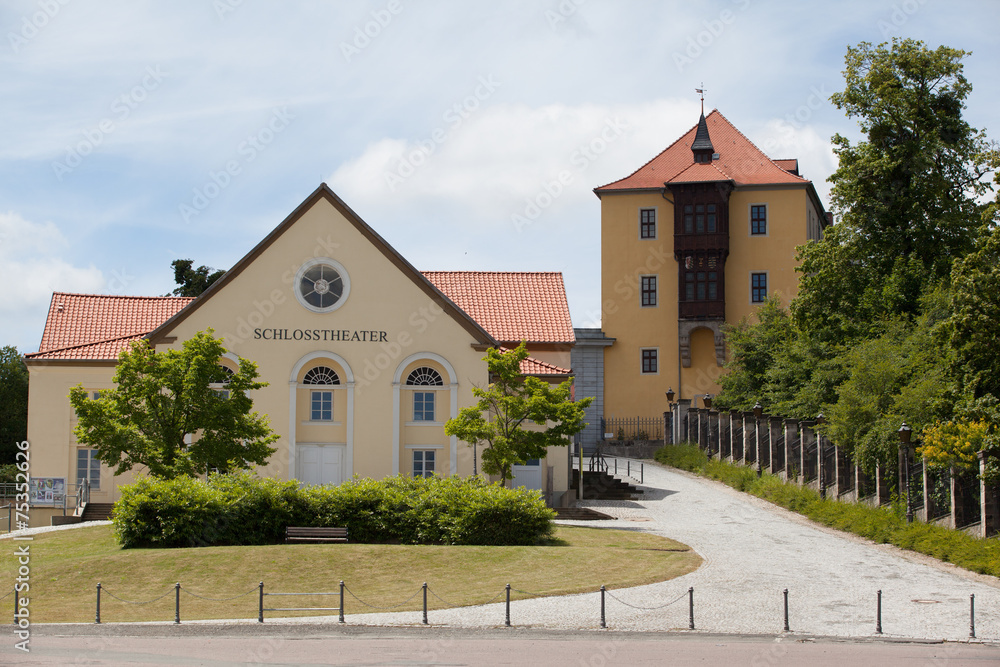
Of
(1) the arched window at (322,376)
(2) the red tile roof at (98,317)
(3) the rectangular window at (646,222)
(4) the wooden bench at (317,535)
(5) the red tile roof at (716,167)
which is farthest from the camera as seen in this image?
(3) the rectangular window at (646,222)

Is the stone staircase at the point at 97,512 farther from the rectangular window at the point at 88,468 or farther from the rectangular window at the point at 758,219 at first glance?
the rectangular window at the point at 758,219

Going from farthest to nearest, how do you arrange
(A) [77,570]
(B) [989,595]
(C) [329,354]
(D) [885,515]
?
(C) [329,354], (D) [885,515], (A) [77,570], (B) [989,595]

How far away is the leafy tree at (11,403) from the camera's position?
65562mm

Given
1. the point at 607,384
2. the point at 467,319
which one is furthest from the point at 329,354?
the point at 607,384

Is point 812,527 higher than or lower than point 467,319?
lower

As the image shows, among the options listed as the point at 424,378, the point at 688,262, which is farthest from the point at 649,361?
the point at 424,378

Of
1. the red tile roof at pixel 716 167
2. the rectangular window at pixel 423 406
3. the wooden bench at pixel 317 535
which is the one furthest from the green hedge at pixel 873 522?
the red tile roof at pixel 716 167

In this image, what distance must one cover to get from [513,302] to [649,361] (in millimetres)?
17488

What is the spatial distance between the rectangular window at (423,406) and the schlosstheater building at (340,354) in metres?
0.03

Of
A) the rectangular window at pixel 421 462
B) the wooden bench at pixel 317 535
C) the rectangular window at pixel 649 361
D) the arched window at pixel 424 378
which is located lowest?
the wooden bench at pixel 317 535

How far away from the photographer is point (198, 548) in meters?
26.0

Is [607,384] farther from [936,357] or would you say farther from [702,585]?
[702,585]

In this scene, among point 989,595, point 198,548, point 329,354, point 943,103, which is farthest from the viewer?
point 943,103

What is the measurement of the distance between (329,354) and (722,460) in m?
16.4
